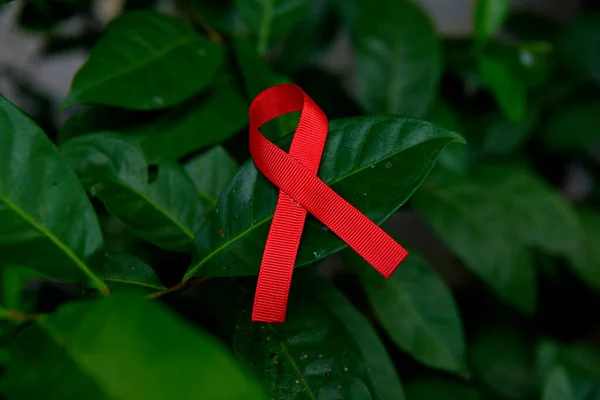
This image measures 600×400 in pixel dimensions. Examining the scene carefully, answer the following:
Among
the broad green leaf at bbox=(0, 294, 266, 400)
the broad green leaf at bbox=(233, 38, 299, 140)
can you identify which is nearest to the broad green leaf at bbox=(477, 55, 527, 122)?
the broad green leaf at bbox=(233, 38, 299, 140)

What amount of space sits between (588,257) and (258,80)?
2.40 ft

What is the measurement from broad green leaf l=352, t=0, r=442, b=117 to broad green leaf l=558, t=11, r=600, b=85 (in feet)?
1.70

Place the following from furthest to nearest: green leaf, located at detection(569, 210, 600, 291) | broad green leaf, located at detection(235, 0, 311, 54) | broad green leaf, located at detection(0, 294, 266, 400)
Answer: green leaf, located at detection(569, 210, 600, 291), broad green leaf, located at detection(235, 0, 311, 54), broad green leaf, located at detection(0, 294, 266, 400)

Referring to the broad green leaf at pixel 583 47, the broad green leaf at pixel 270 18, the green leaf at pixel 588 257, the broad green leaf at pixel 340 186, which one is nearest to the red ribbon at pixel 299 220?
the broad green leaf at pixel 340 186

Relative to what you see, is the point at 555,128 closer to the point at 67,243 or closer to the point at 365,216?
the point at 365,216

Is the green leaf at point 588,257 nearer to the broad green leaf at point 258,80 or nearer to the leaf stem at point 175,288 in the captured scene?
the broad green leaf at point 258,80

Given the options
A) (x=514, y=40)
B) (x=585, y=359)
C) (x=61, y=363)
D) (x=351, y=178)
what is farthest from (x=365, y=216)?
(x=514, y=40)

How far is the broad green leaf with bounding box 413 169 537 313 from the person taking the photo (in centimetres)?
80

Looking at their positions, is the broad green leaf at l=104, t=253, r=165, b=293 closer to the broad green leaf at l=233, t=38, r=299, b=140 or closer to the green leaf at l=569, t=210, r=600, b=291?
the broad green leaf at l=233, t=38, r=299, b=140

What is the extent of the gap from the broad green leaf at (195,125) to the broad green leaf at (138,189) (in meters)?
0.04

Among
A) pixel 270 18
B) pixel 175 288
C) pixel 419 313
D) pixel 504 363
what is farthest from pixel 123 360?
pixel 504 363

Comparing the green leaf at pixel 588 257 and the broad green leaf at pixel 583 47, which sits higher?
the broad green leaf at pixel 583 47

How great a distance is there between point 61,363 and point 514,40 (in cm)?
139

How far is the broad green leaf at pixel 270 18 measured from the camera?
0.80 metres
